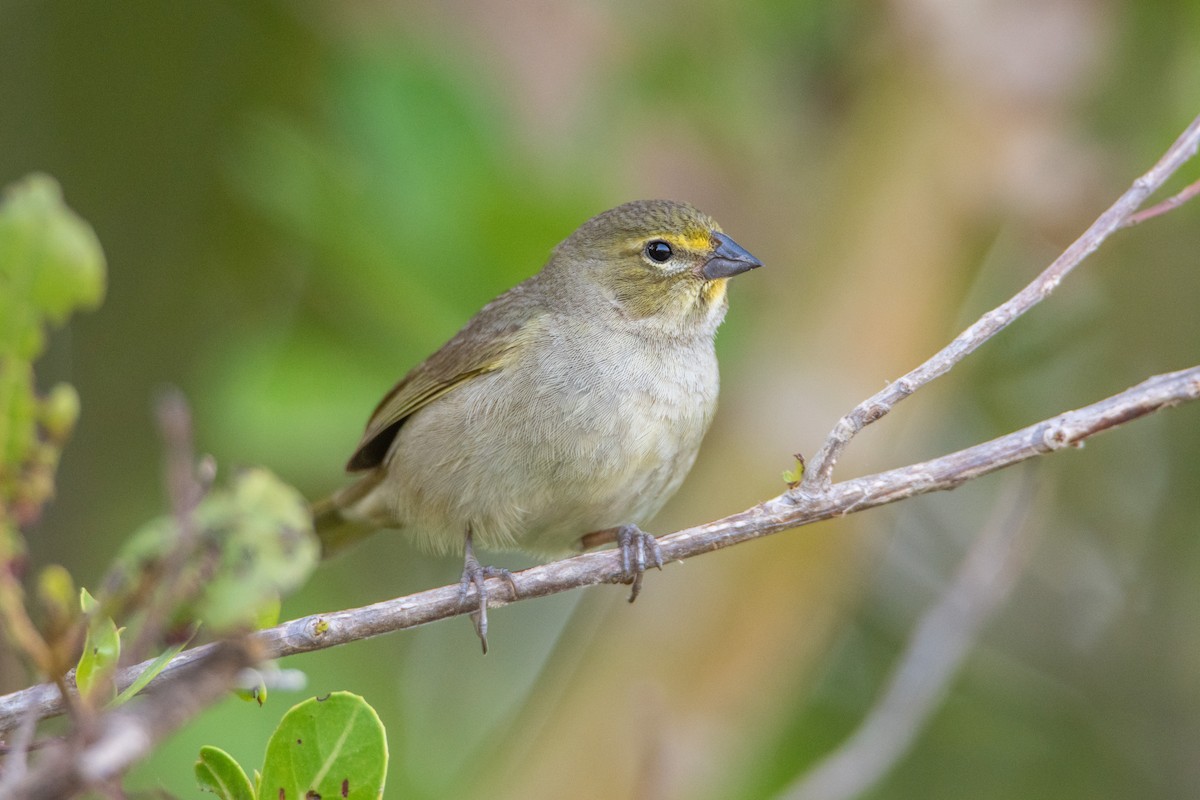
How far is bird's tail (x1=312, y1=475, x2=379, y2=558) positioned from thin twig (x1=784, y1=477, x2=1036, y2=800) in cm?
167

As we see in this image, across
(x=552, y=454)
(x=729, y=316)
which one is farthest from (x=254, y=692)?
(x=729, y=316)

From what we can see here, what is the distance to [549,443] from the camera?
3.60 metres

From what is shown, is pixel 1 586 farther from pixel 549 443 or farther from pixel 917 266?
pixel 917 266

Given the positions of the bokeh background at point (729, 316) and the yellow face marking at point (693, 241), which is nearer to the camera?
the yellow face marking at point (693, 241)

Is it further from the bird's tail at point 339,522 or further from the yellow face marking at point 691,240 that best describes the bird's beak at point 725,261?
the bird's tail at point 339,522

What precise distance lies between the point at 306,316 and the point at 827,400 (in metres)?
2.26

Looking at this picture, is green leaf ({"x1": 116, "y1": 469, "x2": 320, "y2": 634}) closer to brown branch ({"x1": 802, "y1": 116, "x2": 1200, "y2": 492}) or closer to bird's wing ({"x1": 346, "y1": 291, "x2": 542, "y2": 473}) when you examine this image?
brown branch ({"x1": 802, "y1": 116, "x2": 1200, "y2": 492})

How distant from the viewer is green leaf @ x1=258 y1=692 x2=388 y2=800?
1.96 meters

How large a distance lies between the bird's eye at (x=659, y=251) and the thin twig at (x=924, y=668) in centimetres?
124

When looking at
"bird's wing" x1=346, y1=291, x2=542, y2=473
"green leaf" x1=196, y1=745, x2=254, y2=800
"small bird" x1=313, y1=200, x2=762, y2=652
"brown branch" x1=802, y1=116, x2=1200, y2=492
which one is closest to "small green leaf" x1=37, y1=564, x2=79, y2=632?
"green leaf" x1=196, y1=745, x2=254, y2=800

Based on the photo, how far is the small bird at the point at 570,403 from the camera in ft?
11.9

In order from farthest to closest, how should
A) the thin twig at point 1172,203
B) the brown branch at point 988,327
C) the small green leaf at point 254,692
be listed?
the brown branch at point 988,327
the thin twig at point 1172,203
the small green leaf at point 254,692

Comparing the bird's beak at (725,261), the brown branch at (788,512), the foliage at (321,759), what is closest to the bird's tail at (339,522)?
the bird's beak at (725,261)

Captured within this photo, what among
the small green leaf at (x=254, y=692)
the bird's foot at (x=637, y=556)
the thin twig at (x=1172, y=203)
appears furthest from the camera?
the bird's foot at (x=637, y=556)
